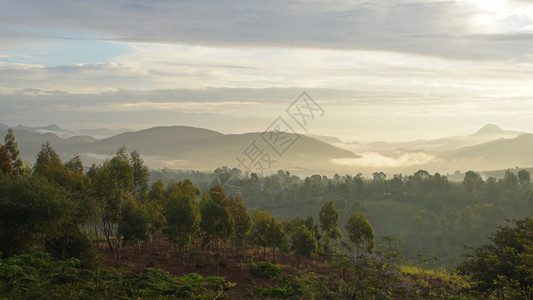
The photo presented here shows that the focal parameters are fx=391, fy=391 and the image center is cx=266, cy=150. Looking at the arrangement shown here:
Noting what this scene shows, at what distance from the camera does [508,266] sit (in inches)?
748

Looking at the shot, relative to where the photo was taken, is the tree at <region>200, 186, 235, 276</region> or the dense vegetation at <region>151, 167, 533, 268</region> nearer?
the tree at <region>200, 186, 235, 276</region>

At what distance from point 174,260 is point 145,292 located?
55.3ft

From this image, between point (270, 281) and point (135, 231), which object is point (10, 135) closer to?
point (135, 231)

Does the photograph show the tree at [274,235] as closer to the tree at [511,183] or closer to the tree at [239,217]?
the tree at [239,217]

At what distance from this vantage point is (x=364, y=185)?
452ft

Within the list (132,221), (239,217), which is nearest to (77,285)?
(132,221)

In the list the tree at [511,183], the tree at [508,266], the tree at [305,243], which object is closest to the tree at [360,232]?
the tree at [305,243]

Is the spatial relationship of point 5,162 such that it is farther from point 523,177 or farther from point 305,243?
point 523,177

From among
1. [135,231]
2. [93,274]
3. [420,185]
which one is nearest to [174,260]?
[135,231]

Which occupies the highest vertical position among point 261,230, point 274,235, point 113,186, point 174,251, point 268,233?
point 113,186

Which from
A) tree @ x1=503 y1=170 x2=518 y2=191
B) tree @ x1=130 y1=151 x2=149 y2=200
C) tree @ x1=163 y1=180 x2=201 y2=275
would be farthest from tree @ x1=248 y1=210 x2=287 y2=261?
tree @ x1=503 y1=170 x2=518 y2=191

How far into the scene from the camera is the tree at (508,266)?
679 inches

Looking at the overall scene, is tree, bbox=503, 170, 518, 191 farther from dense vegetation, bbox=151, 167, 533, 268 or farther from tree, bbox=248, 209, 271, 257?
tree, bbox=248, 209, 271, 257

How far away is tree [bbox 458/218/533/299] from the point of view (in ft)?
56.5
